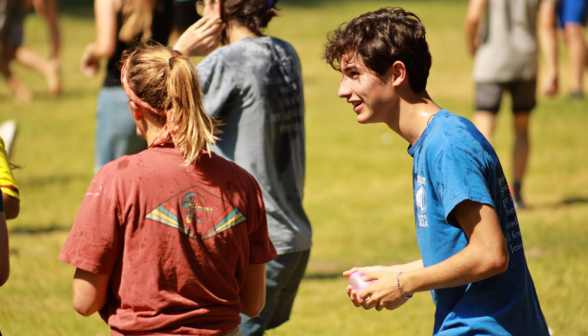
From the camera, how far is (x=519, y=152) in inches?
274

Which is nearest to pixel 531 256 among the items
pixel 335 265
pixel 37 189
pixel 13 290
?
pixel 335 265

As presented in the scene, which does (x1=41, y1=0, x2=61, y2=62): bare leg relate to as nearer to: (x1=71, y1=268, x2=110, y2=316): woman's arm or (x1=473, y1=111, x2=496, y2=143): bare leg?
(x1=473, y1=111, x2=496, y2=143): bare leg

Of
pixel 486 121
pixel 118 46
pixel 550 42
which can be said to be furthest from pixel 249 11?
pixel 550 42

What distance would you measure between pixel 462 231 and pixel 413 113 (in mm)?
433

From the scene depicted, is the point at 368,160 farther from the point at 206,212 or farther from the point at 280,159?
the point at 206,212

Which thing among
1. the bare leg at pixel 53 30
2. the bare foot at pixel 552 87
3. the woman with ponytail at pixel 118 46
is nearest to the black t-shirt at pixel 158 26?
the woman with ponytail at pixel 118 46

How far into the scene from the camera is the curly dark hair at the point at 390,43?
2158 millimetres

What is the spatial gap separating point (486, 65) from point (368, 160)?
259cm

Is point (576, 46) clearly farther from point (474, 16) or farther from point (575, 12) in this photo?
point (474, 16)

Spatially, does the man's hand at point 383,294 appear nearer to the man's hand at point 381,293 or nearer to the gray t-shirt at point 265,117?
the man's hand at point 381,293

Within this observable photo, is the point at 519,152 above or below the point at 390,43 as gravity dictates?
below

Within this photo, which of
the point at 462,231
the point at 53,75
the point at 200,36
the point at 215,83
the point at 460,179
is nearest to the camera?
the point at 460,179

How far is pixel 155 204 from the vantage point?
204 cm

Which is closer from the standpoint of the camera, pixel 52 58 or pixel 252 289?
pixel 252 289
